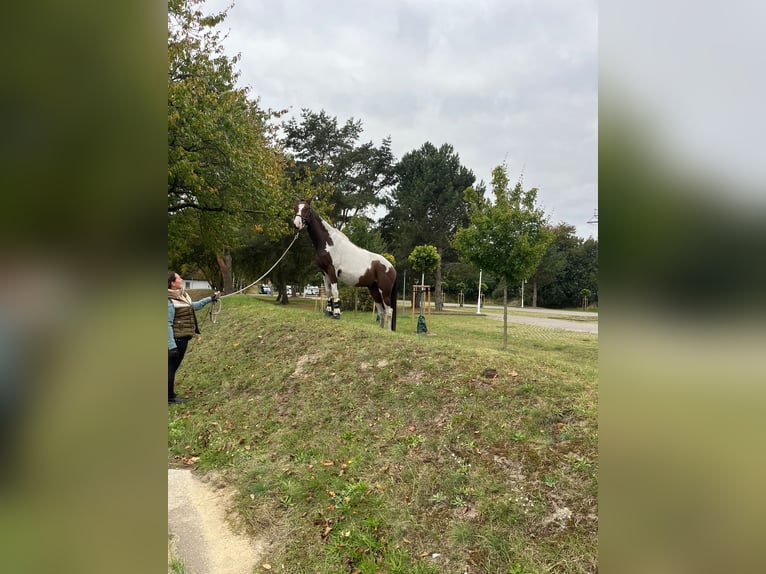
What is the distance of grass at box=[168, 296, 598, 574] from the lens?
2.90 meters

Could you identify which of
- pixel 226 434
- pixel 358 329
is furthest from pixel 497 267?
pixel 226 434

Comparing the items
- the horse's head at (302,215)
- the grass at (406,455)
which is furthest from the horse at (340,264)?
the grass at (406,455)

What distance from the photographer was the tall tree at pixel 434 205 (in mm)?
31141

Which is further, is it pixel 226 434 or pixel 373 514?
pixel 226 434

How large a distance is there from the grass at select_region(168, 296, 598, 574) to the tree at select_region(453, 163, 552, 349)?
4973mm

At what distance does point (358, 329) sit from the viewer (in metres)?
7.96

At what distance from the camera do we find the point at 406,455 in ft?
13.2

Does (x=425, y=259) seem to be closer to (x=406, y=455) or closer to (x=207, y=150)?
(x=207, y=150)

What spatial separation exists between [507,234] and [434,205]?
2247 centimetres

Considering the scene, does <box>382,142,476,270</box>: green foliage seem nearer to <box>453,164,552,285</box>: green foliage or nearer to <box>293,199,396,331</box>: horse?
<box>453,164,552,285</box>: green foliage

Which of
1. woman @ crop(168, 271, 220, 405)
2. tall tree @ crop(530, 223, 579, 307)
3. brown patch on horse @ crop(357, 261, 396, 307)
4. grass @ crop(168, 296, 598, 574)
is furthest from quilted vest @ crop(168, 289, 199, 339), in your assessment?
tall tree @ crop(530, 223, 579, 307)

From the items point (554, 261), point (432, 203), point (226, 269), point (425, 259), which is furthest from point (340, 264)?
point (554, 261)

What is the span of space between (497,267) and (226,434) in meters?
8.16
